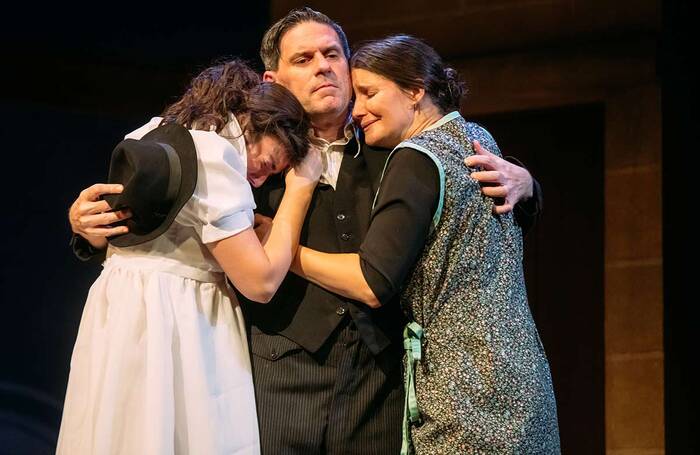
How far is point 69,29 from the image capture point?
4238mm

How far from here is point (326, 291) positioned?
2422 millimetres

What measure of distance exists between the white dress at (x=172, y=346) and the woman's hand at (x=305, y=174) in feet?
0.57

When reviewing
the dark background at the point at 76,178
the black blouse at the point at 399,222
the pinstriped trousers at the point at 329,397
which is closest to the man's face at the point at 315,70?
the black blouse at the point at 399,222

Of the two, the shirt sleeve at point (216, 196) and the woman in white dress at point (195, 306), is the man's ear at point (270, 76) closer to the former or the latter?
the woman in white dress at point (195, 306)

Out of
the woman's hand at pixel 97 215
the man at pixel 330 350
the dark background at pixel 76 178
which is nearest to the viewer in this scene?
the woman's hand at pixel 97 215

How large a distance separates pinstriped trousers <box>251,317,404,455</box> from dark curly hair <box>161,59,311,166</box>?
1.39 feet

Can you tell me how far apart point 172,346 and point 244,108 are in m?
0.52

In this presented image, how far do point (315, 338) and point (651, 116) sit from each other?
2.12 meters

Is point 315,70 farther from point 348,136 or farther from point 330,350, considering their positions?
point 330,350

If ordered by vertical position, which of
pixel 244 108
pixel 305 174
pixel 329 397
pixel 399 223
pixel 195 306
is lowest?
pixel 329 397

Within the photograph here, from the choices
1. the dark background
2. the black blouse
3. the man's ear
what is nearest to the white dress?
the black blouse

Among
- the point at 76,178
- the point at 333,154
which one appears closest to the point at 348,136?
the point at 333,154

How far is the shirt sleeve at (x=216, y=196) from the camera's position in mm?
2178

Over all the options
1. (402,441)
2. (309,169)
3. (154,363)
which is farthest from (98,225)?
(402,441)
